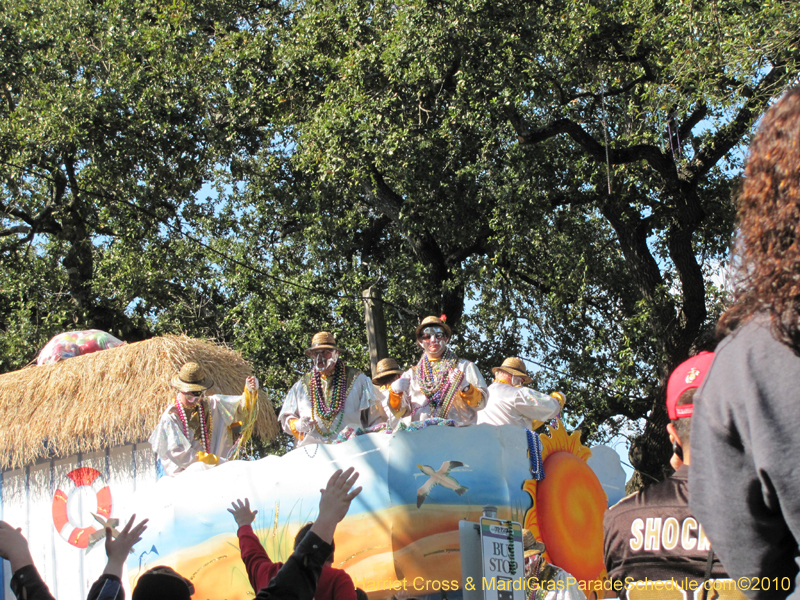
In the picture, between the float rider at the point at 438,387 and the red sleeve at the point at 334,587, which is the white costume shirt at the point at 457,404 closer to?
the float rider at the point at 438,387

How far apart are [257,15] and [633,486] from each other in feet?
31.6

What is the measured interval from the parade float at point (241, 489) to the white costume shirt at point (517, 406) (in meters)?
0.44

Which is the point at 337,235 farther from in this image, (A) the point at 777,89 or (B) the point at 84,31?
(A) the point at 777,89

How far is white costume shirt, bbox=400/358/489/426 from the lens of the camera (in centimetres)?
674

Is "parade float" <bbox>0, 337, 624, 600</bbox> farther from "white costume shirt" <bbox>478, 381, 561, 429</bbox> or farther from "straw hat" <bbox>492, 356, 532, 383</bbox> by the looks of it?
"straw hat" <bbox>492, 356, 532, 383</bbox>

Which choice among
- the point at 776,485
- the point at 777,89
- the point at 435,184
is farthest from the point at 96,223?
the point at 776,485

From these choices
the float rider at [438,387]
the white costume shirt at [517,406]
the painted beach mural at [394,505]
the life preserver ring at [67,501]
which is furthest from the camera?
the life preserver ring at [67,501]

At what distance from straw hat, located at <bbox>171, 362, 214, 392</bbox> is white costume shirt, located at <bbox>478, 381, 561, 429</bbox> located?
2543mm

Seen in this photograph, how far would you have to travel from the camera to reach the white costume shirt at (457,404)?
674 cm

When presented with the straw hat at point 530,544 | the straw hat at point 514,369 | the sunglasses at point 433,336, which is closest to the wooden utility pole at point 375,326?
the straw hat at point 514,369

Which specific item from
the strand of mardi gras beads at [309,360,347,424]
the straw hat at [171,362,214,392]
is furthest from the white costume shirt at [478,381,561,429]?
the straw hat at [171,362,214,392]

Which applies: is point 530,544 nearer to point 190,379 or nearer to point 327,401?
point 327,401

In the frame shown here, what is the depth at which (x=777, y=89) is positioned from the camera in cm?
897

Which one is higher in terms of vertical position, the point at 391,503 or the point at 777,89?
the point at 777,89
